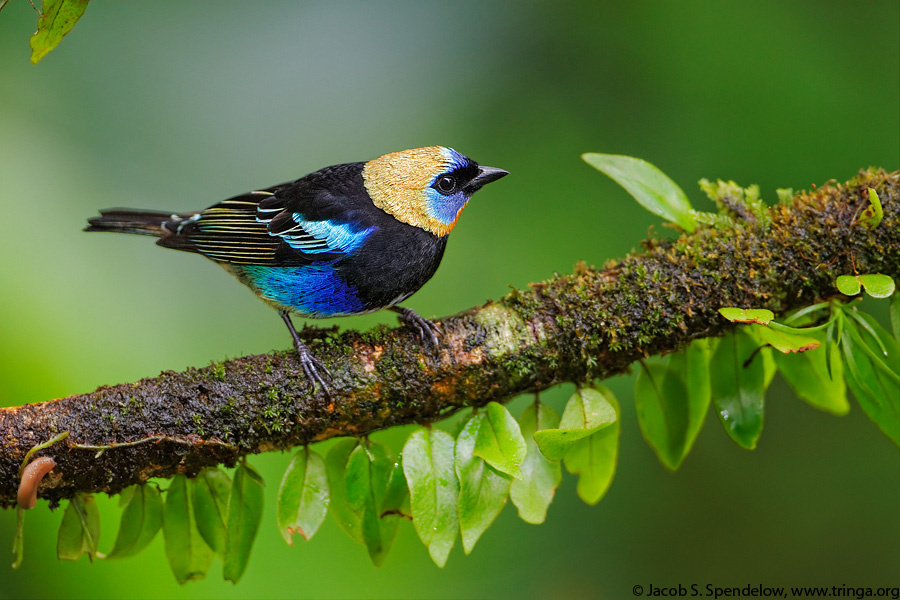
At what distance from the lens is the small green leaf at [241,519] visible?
2465mm

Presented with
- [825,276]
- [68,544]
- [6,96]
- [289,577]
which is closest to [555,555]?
[289,577]

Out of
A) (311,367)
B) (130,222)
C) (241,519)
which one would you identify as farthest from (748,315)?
(130,222)

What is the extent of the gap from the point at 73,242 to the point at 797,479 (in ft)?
14.3

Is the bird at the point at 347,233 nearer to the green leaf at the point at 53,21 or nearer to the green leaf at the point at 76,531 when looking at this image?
the green leaf at the point at 76,531

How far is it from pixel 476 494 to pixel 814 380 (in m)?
1.45

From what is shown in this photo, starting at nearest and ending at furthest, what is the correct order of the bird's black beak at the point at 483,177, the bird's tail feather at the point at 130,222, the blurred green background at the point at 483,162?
1. the bird's black beak at the point at 483,177
2. the bird's tail feather at the point at 130,222
3. the blurred green background at the point at 483,162

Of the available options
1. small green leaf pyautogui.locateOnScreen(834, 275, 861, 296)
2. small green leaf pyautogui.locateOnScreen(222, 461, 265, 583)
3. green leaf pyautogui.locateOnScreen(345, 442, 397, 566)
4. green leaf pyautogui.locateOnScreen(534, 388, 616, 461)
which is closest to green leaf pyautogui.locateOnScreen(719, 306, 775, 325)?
small green leaf pyautogui.locateOnScreen(834, 275, 861, 296)

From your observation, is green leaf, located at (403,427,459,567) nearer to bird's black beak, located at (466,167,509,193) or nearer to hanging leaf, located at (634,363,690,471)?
hanging leaf, located at (634,363,690,471)

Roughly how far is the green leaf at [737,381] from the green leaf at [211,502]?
1.82m

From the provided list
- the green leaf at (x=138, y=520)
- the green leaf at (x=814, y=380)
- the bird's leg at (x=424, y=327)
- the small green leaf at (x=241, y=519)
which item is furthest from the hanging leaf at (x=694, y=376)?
the green leaf at (x=138, y=520)

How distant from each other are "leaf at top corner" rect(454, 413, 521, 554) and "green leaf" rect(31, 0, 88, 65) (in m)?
1.71

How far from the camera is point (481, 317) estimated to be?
2.73m

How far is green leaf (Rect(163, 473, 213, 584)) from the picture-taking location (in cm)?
261

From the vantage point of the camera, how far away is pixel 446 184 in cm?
298
